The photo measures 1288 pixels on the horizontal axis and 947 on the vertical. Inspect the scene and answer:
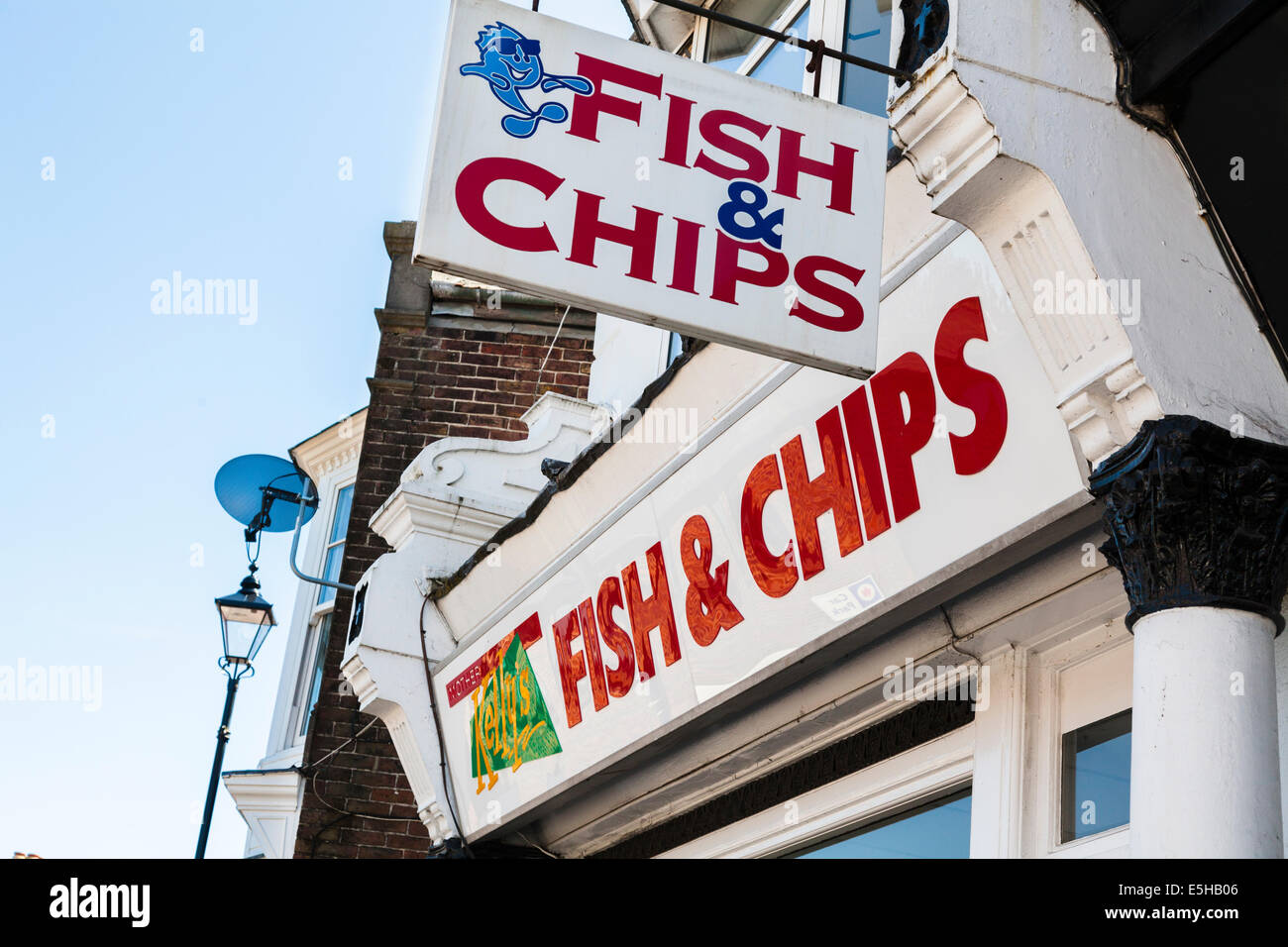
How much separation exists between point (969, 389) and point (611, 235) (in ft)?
3.88

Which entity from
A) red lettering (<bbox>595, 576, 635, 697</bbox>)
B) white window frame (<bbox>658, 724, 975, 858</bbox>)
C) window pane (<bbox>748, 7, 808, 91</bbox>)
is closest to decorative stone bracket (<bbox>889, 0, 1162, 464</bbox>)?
white window frame (<bbox>658, 724, 975, 858</bbox>)

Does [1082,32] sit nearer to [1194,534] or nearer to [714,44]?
[1194,534]

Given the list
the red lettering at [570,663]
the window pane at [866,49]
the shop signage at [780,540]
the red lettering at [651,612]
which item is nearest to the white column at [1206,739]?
the shop signage at [780,540]

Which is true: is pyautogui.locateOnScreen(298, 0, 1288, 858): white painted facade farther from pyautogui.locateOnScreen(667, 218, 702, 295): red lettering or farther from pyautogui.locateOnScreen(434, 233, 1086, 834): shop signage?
pyautogui.locateOnScreen(667, 218, 702, 295): red lettering

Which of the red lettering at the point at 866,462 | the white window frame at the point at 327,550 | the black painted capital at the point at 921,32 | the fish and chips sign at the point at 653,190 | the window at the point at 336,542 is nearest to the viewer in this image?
the black painted capital at the point at 921,32

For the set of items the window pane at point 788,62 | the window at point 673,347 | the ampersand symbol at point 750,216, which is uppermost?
the window pane at point 788,62

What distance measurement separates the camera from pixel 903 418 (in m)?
4.69

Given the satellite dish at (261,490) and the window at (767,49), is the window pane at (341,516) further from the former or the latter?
the window at (767,49)

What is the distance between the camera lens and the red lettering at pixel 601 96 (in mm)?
4258

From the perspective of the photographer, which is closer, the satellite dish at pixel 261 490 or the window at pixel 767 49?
the window at pixel 767 49

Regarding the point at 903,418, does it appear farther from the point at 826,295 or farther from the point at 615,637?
the point at 615,637

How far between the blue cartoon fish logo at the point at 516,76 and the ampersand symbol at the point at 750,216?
0.53 m

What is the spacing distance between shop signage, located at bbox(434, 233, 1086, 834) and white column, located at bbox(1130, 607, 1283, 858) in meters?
0.65

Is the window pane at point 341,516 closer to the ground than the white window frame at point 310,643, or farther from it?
farther from it
